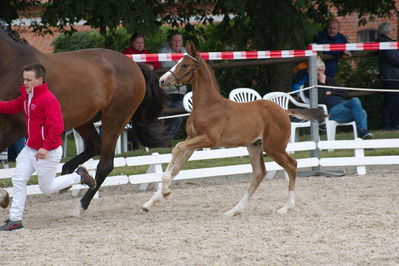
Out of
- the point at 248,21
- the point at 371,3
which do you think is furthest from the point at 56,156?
the point at 371,3

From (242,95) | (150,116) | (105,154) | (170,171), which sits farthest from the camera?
(242,95)

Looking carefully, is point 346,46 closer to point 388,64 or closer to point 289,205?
point 388,64

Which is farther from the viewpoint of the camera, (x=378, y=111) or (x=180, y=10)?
(x=378, y=111)

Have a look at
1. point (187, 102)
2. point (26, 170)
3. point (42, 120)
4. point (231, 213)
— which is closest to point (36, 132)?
point (42, 120)

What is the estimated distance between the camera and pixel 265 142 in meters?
8.23

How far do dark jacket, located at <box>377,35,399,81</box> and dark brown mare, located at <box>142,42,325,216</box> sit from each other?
260 inches

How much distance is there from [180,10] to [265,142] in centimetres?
766

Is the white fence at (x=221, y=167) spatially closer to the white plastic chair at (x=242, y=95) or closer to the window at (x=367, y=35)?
the white plastic chair at (x=242, y=95)

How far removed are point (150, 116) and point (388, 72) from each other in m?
6.41

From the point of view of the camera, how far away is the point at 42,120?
7.17 m

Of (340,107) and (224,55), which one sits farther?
(340,107)

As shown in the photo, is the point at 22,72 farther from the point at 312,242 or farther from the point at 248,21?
the point at 248,21

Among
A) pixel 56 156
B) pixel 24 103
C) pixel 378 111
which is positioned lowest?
pixel 378 111

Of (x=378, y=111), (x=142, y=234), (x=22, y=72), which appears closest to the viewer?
(x=142, y=234)
